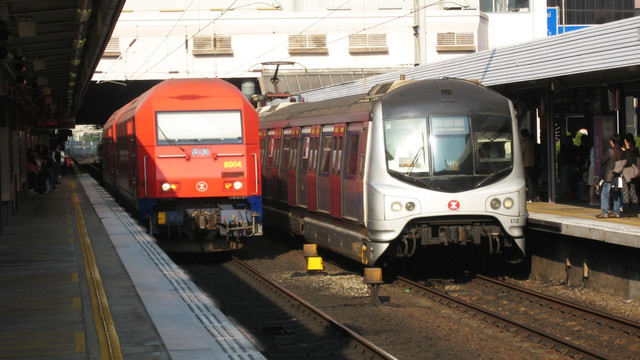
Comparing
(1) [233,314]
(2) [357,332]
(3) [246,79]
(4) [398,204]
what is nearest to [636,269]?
(4) [398,204]

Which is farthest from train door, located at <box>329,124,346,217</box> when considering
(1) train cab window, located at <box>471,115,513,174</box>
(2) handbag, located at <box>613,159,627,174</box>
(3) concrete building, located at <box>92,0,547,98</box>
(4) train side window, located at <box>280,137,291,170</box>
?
(3) concrete building, located at <box>92,0,547,98</box>

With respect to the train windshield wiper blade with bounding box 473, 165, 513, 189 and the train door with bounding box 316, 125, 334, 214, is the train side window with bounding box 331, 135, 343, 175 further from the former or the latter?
the train windshield wiper blade with bounding box 473, 165, 513, 189

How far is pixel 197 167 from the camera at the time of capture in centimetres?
1648

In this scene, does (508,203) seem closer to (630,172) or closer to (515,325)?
(630,172)

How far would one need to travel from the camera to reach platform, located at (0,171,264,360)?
801cm

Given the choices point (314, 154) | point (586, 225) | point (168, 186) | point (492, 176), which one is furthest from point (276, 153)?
point (586, 225)

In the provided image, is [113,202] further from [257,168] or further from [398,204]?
[398,204]

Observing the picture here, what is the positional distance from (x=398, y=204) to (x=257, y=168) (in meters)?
4.03

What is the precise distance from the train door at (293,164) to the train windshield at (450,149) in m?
5.08

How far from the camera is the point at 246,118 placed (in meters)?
16.8

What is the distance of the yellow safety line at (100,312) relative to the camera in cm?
794

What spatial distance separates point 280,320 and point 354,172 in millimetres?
3365

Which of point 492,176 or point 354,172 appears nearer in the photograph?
point 492,176

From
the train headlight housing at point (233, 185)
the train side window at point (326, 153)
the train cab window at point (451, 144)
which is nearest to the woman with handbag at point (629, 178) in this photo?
the train cab window at point (451, 144)
